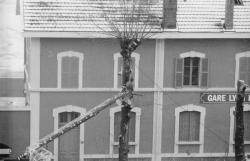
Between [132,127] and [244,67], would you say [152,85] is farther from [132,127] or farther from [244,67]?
[244,67]

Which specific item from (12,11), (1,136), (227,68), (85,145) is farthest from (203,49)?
(12,11)

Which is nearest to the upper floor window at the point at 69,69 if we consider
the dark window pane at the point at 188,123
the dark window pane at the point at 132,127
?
the dark window pane at the point at 132,127

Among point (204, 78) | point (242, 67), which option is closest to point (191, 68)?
point (204, 78)

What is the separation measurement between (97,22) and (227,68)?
708 cm

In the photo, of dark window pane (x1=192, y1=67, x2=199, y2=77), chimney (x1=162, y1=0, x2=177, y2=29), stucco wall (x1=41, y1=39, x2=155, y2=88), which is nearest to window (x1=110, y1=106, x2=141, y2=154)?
stucco wall (x1=41, y1=39, x2=155, y2=88)

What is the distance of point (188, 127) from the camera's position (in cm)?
3606

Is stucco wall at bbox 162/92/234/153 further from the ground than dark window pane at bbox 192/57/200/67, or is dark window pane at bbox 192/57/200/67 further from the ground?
dark window pane at bbox 192/57/200/67

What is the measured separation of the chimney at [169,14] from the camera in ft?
114

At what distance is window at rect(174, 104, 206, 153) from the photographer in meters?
35.9

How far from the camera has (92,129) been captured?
35.5 meters

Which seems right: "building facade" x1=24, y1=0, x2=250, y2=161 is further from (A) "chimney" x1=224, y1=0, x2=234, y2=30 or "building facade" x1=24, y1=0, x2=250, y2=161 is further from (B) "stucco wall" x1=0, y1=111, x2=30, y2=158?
(B) "stucco wall" x1=0, y1=111, x2=30, y2=158

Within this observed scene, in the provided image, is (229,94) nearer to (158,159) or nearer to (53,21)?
(158,159)

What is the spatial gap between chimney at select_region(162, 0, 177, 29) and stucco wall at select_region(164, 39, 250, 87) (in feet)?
2.85

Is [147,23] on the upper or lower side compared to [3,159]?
upper
